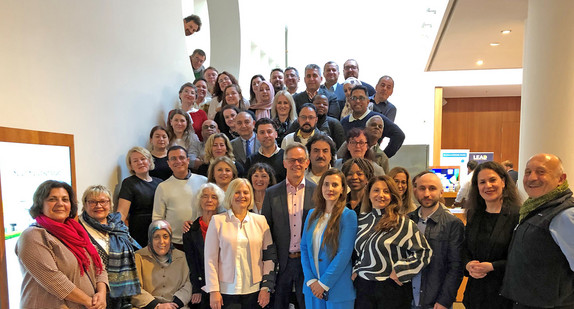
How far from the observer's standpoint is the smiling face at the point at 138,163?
11.5 ft

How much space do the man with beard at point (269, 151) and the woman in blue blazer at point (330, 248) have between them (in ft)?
2.80

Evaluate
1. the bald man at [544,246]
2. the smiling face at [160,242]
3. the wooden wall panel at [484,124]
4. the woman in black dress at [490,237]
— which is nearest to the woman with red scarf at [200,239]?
the smiling face at [160,242]

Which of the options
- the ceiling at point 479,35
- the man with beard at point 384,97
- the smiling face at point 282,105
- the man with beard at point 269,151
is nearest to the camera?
the man with beard at point 269,151

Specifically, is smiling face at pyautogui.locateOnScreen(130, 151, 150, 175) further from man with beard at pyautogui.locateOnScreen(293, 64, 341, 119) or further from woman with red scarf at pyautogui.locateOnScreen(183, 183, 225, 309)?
man with beard at pyautogui.locateOnScreen(293, 64, 341, 119)

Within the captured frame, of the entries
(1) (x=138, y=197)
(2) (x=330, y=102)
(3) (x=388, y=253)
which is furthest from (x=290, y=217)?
(2) (x=330, y=102)

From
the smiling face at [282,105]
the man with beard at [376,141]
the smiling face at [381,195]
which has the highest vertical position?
the smiling face at [282,105]

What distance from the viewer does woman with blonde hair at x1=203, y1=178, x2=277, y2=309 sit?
270cm

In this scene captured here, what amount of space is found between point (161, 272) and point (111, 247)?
42cm

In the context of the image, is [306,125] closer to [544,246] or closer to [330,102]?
[330,102]

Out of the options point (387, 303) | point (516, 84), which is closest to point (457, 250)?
point (387, 303)

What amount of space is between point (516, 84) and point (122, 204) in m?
10.8

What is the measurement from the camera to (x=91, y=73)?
3.58 m

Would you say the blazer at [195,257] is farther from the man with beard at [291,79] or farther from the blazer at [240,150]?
the man with beard at [291,79]

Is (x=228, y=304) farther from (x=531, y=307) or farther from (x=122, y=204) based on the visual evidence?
(x=531, y=307)
